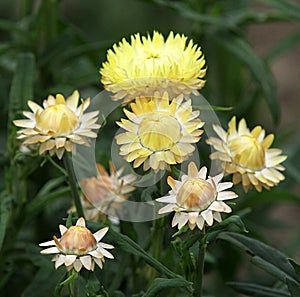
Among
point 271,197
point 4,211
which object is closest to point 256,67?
point 271,197

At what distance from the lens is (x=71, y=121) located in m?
1.23

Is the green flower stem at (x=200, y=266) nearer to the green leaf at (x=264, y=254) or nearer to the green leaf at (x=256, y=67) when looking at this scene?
the green leaf at (x=264, y=254)

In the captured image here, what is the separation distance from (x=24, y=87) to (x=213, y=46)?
0.96m

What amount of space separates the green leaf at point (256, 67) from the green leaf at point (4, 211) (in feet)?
2.36

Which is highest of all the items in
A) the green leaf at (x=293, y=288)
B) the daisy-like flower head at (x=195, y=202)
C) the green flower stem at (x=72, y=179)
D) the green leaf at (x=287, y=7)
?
the green leaf at (x=287, y=7)

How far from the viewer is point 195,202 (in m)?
1.10

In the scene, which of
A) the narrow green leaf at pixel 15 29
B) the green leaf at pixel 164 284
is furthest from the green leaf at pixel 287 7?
the green leaf at pixel 164 284

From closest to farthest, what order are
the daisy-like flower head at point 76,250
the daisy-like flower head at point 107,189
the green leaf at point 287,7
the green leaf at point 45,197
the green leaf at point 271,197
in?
the daisy-like flower head at point 76,250 < the daisy-like flower head at point 107,189 < the green leaf at point 45,197 < the green leaf at point 271,197 < the green leaf at point 287,7

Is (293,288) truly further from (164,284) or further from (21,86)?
(21,86)

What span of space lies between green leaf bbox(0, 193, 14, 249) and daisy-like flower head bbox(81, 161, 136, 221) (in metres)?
0.15

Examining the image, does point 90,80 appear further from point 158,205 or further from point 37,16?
point 158,205

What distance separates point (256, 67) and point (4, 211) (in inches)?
31.8

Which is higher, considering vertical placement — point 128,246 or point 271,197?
point 271,197

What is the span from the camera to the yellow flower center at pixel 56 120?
122 cm
